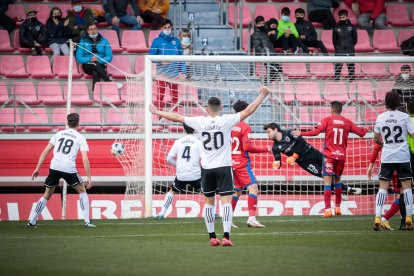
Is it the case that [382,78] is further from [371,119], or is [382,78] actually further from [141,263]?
[141,263]

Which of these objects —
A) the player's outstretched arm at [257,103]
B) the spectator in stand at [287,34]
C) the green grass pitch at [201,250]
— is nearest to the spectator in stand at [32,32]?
the spectator in stand at [287,34]

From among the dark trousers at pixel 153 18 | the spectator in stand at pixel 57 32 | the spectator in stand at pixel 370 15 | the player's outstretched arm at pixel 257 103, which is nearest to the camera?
the player's outstretched arm at pixel 257 103

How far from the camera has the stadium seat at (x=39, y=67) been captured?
69.3 ft

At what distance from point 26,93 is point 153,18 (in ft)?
12.3

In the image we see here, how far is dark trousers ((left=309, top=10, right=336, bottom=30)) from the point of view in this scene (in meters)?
22.9

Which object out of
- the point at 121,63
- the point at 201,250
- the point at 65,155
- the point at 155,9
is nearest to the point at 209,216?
the point at 201,250

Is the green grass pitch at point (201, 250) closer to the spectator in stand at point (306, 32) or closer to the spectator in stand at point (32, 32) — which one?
the spectator in stand at point (32, 32)

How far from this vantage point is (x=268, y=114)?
786 inches

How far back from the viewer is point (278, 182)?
64.5 feet

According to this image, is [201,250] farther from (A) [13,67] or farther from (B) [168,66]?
(A) [13,67]

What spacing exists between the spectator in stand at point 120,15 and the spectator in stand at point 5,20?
2260 millimetres

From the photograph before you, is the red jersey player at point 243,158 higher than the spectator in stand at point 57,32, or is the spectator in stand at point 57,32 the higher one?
the spectator in stand at point 57,32

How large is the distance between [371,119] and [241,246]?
8935mm

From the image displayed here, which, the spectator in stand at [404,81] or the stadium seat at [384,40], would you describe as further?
the stadium seat at [384,40]
